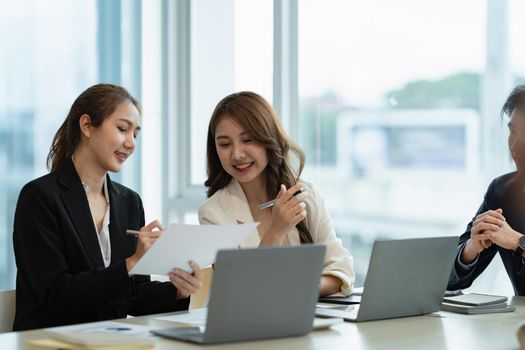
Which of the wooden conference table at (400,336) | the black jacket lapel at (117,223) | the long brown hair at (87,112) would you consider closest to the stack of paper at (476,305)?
the wooden conference table at (400,336)

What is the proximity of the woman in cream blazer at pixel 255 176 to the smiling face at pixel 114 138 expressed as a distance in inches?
12.7

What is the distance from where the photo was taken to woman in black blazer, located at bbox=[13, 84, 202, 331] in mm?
2615

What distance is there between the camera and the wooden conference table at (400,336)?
6.67 ft

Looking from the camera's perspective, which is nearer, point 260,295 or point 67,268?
point 260,295

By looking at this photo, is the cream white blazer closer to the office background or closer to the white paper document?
the white paper document

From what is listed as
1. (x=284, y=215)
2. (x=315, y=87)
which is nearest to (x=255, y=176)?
(x=284, y=215)

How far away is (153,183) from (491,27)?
7.96ft

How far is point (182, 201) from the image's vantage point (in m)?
5.35

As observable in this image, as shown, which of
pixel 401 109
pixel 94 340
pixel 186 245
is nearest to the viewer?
pixel 94 340

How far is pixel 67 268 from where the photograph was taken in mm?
2688

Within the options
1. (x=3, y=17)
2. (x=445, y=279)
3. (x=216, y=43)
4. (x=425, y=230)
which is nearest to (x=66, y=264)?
(x=445, y=279)

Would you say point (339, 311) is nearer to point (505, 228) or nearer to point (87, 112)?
point (505, 228)

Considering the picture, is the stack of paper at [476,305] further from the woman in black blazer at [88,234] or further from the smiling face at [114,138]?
the smiling face at [114,138]

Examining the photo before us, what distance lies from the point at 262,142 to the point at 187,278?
0.77 m
